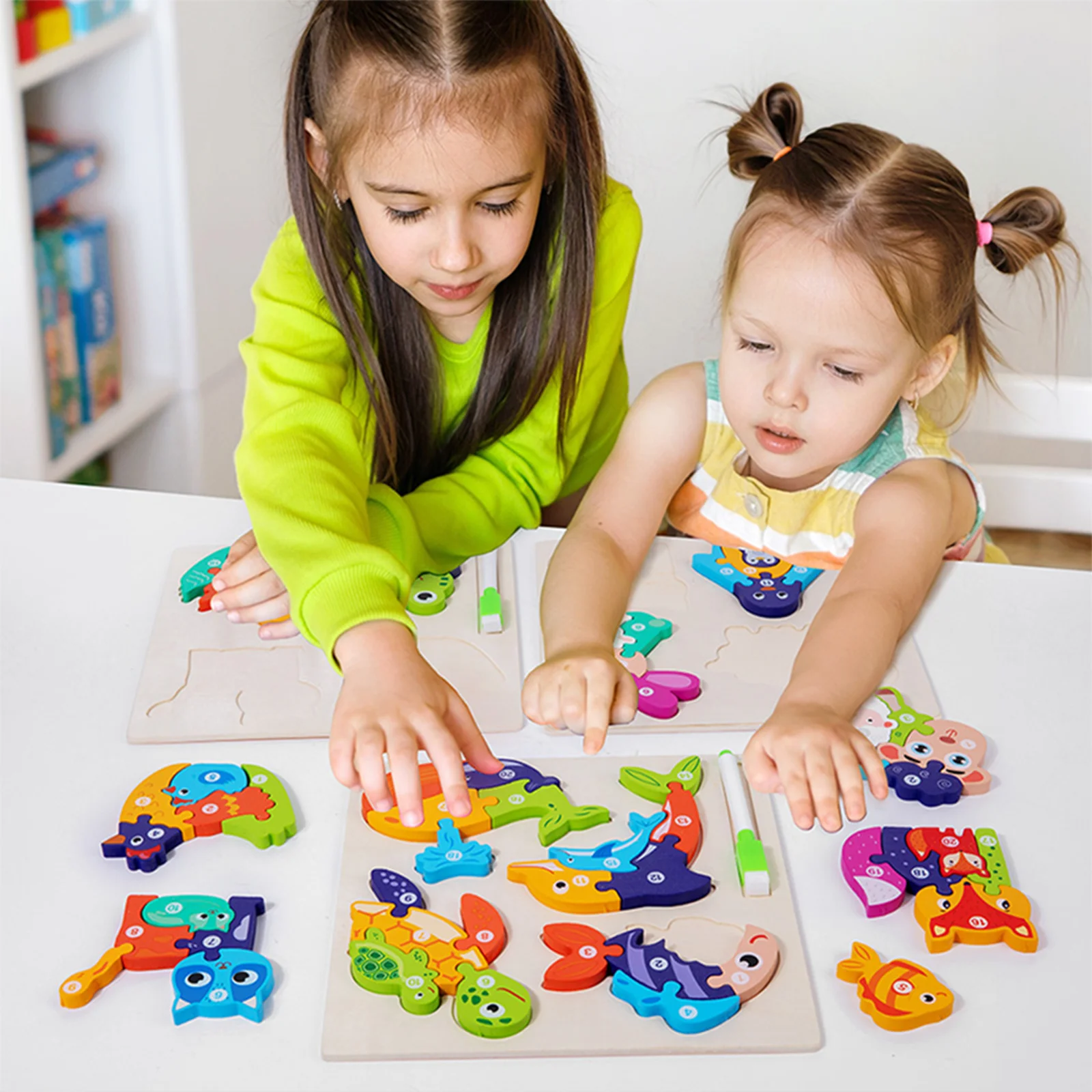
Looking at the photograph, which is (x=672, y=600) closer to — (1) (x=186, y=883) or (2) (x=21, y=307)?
(1) (x=186, y=883)

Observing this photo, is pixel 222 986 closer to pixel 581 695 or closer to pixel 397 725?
pixel 397 725

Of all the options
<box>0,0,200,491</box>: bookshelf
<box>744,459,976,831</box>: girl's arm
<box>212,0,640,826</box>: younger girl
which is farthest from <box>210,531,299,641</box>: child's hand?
<box>0,0,200,491</box>: bookshelf

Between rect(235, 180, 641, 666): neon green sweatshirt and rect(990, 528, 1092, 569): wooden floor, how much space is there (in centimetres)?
118

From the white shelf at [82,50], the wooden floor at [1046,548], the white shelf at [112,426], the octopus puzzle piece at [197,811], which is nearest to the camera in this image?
the octopus puzzle piece at [197,811]

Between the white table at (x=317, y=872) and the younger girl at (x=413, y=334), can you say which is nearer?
the white table at (x=317, y=872)

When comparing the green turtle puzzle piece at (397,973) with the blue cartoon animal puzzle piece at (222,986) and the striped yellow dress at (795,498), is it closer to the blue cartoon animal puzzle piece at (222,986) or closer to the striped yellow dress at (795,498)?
the blue cartoon animal puzzle piece at (222,986)

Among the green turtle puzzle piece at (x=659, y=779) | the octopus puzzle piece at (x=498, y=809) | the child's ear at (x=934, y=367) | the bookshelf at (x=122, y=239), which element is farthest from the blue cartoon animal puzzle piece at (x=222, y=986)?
the bookshelf at (x=122, y=239)

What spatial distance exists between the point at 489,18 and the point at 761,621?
417 mm

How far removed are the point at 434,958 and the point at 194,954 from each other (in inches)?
4.3

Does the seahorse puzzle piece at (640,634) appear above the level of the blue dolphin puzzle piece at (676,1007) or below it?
above

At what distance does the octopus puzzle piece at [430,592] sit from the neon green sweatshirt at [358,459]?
1 centimetres

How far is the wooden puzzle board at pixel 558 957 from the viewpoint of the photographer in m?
0.58

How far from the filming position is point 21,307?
1604mm

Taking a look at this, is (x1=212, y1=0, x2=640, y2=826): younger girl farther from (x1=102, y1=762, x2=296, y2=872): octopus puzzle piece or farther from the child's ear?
the child's ear
